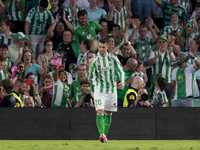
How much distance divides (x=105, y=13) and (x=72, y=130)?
500 cm

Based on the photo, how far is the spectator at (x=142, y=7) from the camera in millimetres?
11438

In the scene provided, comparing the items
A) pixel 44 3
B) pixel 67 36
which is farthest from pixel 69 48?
pixel 44 3

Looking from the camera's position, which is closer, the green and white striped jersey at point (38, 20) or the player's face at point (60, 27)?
the player's face at point (60, 27)

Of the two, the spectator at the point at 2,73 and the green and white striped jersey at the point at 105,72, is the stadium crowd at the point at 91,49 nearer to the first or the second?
the spectator at the point at 2,73

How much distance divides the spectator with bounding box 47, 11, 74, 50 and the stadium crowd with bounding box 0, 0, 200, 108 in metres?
0.03

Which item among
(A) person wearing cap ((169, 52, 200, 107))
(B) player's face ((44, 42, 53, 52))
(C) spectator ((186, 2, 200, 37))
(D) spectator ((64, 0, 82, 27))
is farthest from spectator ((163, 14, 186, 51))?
(B) player's face ((44, 42, 53, 52))

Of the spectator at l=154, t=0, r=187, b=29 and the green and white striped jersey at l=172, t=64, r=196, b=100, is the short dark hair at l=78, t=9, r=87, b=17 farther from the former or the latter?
the green and white striped jersey at l=172, t=64, r=196, b=100

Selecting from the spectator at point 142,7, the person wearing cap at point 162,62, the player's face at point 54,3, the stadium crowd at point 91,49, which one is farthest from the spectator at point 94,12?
the person wearing cap at point 162,62

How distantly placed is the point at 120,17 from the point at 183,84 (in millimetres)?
3527

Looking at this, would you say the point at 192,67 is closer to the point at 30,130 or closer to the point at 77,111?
the point at 77,111

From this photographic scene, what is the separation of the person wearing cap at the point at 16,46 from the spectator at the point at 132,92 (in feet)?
12.0

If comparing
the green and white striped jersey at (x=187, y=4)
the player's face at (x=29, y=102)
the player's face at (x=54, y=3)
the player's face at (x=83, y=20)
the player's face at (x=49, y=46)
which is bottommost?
the player's face at (x=29, y=102)

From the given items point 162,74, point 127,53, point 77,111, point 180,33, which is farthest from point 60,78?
point 180,33

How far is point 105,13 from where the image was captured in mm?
11133
